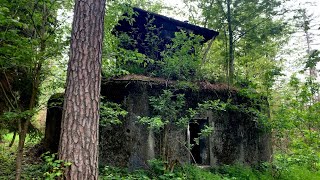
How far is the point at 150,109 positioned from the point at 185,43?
7.04ft

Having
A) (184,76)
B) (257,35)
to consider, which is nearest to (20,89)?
(184,76)

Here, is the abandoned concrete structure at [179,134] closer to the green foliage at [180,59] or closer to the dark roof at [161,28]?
the green foliage at [180,59]

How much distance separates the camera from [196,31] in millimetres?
9953

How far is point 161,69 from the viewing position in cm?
768

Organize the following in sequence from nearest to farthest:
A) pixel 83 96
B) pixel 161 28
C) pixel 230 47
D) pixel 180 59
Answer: pixel 83 96, pixel 180 59, pixel 161 28, pixel 230 47

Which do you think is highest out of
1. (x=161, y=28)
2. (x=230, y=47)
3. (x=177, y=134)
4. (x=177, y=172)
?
(x=161, y=28)

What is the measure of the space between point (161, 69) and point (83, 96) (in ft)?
14.1

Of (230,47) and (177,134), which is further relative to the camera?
(230,47)

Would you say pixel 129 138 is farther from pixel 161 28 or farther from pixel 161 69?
pixel 161 28

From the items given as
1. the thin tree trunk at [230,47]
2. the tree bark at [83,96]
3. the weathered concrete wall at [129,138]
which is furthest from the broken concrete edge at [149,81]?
the tree bark at [83,96]

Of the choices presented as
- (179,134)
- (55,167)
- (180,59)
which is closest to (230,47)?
(180,59)

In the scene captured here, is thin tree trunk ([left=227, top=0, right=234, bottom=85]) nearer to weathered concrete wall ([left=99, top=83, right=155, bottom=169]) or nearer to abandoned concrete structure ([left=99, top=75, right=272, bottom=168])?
abandoned concrete structure ([left=99, top=75, right=272, bottom=168])

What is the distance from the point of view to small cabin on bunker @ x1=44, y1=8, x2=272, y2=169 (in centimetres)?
696

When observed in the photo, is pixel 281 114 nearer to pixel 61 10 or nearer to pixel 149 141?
pixel 149 141
